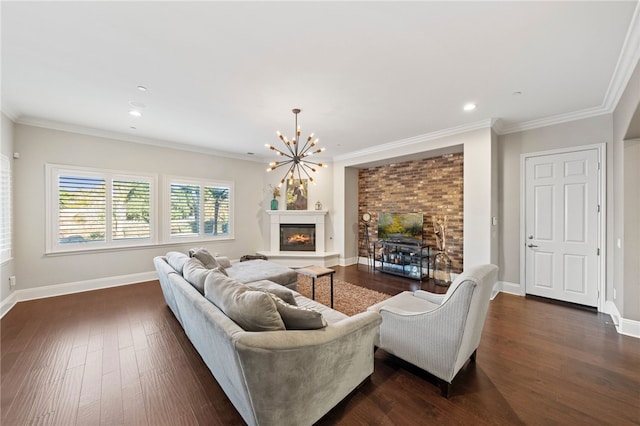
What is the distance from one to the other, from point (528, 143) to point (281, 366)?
5010mm

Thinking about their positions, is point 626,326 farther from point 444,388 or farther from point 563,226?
point 444,388

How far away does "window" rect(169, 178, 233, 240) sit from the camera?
544 cm

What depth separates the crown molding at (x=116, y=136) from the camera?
402cm

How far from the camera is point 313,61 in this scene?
2.45 m

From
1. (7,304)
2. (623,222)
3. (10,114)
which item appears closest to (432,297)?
(623,222)

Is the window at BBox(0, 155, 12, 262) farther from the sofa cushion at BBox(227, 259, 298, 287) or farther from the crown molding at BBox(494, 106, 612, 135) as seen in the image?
the crown molding at BBox(494, 106, 612, 135)

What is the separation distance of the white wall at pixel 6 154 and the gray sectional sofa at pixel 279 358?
357 centimetres

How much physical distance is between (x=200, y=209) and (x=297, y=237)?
2.43 m

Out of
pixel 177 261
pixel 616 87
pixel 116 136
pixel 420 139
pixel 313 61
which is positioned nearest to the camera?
pixel 313 61

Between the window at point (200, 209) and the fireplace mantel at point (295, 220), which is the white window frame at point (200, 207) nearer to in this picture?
the window at point (200, 209)

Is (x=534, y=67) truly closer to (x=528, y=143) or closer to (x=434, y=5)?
(x=434, y=5)

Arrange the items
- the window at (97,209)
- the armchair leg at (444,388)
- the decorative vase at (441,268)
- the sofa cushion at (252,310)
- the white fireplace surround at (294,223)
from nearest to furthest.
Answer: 1. the sofa cushion at (252,310)
2. the armchair leg at (444,388)
3. the window at (97,209)
4. the decorative vase at (441,268)
5. the white fireplace surround at (294,223)

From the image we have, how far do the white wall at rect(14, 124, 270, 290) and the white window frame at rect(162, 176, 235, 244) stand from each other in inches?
4.9

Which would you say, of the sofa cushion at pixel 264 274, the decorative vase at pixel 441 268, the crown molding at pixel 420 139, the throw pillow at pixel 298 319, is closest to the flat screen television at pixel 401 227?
the decorative vase at pixel 441 268
